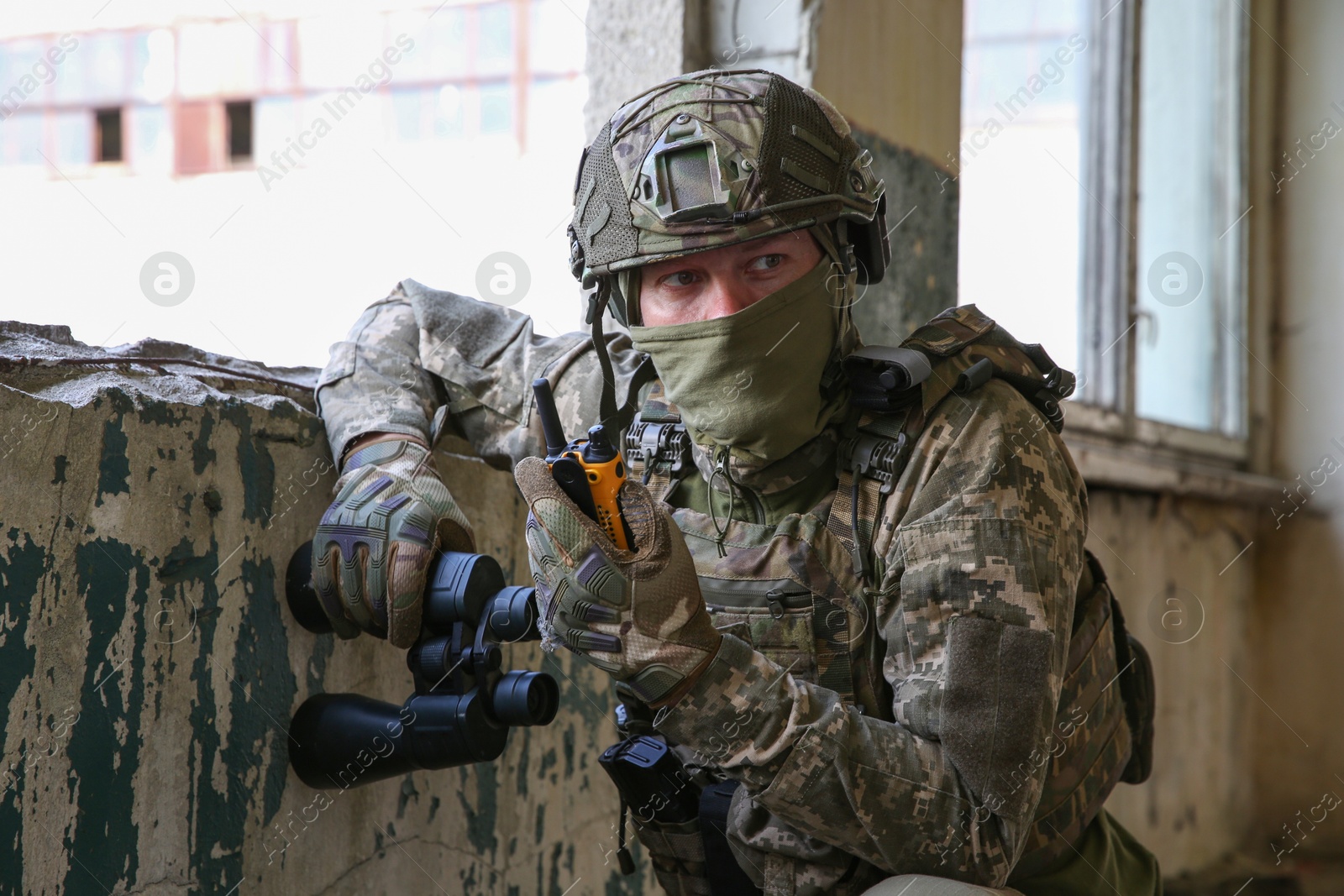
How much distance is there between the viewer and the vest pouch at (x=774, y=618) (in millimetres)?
1387

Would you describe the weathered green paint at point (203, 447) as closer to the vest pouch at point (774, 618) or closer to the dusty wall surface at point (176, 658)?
the dusty wall surface at point (176, 658)

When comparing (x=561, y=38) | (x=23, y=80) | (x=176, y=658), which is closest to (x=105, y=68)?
(x=561, y=38)

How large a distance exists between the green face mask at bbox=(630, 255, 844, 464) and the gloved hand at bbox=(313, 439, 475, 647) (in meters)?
0.33

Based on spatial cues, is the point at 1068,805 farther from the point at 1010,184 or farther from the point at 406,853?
the point at 1010,184

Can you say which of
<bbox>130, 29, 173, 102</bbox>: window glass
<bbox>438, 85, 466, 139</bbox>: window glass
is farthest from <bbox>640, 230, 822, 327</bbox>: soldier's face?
<bbox>130, 29, 173, 102</bbox>: window glass

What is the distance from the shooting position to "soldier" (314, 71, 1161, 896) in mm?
1187

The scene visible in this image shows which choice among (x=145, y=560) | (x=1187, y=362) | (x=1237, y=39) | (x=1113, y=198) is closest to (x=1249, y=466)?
(x=1187, y=362)

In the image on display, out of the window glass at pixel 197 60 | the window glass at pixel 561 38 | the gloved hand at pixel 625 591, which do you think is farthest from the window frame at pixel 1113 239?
the window glass at pixel 197 60

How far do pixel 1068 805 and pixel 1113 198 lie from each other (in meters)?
2.91

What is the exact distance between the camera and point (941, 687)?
1.22m

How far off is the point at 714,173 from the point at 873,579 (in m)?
0.53

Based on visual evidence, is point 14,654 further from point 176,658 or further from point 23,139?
point 23,139

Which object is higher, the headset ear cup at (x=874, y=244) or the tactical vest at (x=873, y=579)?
the headset ear cup at (x=874, y=244)

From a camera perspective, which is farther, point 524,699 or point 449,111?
point 449,111
